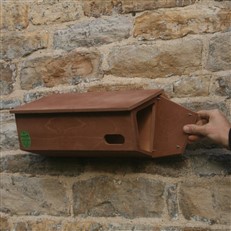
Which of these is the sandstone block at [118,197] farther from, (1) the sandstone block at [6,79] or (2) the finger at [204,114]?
(1) the sandstone block at [6,79]

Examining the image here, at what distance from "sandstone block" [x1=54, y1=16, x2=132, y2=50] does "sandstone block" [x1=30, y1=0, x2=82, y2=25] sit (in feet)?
0.17

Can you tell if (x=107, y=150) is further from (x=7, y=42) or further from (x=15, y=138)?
(x=7, y=42)

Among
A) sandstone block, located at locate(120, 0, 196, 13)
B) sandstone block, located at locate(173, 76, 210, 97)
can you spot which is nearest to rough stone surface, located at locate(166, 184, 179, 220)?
sandstone block, located at locate(173, 76, 210, 97)

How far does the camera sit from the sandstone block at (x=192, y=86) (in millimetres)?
2039

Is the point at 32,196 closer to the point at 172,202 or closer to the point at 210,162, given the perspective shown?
the point at 172,202

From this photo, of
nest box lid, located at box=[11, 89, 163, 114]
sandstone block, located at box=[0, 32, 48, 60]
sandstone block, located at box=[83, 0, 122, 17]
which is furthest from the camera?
sandstone block, located at box=[0, 32, 48, 60]

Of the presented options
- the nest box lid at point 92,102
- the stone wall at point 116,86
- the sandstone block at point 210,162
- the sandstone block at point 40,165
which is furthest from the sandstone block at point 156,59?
the sandstone block at point 40,165

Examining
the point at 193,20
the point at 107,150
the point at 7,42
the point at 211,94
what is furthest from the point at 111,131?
the point at 7,42

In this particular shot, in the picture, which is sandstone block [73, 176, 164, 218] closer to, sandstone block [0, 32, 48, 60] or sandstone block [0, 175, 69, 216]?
sandstone block [0, 175, 69, 216]

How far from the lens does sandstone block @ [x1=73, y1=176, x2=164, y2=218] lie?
82.2 inches

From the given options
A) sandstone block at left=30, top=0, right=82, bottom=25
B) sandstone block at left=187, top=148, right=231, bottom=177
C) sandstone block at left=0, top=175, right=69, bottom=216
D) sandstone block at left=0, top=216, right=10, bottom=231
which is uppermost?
sandstone block at left=30, top=0, right=82, bottom=25

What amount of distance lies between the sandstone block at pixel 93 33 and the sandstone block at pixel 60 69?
0.05 m

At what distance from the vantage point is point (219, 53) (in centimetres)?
202

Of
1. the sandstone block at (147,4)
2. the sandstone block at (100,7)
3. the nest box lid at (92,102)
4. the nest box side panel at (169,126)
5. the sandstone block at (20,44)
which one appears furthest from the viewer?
the sandstone block at (20,44)
